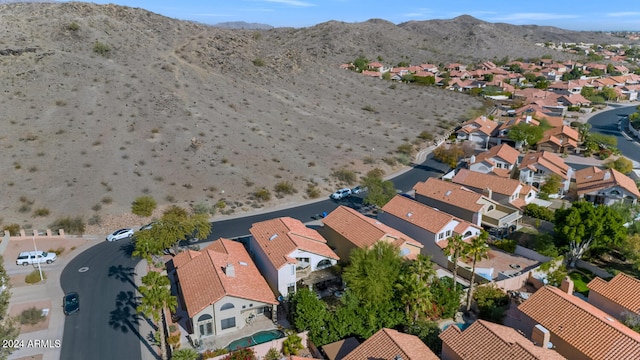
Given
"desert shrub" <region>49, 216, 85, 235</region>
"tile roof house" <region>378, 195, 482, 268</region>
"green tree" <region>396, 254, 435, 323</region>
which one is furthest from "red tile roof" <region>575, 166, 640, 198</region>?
"desert shrub" <region>49, 216, 85, 235</region>

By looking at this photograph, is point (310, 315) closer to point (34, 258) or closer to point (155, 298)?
point (155, 298)

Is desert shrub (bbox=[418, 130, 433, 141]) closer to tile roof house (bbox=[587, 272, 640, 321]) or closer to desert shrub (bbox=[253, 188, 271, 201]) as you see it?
desert shrub (bbox=[253, 188, 271, 201])

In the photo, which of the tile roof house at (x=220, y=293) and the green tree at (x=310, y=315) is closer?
the green tree at (x=310, y=315)

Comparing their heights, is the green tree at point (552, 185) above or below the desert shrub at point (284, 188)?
above

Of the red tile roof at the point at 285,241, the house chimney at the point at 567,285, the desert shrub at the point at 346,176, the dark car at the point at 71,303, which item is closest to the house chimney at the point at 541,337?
the house chimney at the point at 567,285

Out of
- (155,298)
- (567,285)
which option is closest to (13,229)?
(155,298)

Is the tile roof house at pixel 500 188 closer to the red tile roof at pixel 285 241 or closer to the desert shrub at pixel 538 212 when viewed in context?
the desert shrub at pixel 538 212

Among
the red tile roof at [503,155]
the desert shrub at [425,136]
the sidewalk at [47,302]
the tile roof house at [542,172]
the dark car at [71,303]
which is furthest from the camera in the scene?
the desert shrub at [425,136]

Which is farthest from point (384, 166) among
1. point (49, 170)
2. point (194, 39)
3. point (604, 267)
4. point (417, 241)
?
point (194, 39)
